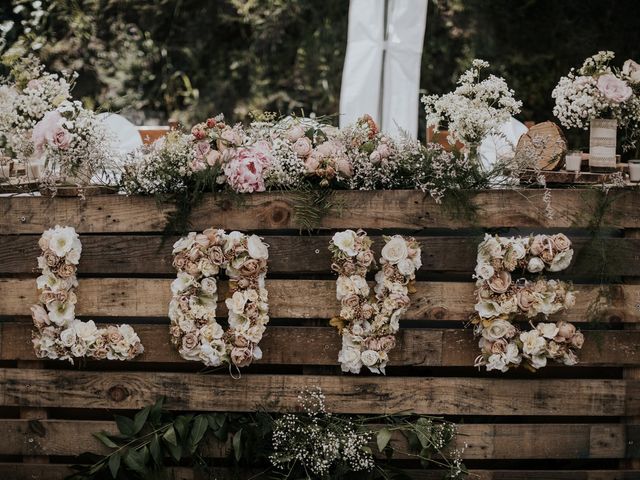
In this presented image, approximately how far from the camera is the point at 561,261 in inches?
132

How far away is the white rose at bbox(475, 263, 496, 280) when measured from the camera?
3334 mm

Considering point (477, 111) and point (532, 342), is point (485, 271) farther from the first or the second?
point (477, 111)

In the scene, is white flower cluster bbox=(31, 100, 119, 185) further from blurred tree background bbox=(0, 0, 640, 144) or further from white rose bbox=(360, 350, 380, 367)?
blurred tree background bbox=(0, 0, 640, 144)

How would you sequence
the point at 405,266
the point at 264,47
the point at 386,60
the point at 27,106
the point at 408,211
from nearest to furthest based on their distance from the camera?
the point at 405,266, the point at 408,211, the point at 27,106, the point at 386,60, the point at 264,47

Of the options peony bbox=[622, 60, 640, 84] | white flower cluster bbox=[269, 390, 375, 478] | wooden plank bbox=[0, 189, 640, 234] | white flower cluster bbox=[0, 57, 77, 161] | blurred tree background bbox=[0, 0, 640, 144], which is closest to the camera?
white flower cluster bbox=[269, 390, 375, 478]

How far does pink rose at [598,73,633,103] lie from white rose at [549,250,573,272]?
26.8 inches

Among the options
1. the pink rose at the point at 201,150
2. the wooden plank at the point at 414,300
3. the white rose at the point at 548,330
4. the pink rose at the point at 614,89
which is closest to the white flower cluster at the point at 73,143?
the pink rose at the point at 201,150

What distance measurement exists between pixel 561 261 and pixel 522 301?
223 mm

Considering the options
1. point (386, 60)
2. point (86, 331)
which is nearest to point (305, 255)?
point (86, 331)

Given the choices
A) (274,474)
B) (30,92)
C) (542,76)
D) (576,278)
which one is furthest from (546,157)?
(542,76)

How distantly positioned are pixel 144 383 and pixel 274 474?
66 centimetres

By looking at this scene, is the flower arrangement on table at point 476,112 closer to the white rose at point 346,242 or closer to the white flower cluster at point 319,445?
the white rose at point 346,242

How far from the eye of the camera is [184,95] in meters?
9.08

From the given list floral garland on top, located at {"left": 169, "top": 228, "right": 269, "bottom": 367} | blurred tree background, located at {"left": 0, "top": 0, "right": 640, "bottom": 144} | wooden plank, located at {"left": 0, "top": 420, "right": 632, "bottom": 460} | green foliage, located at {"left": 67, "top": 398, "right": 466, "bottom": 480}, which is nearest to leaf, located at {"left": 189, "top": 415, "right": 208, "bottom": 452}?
green foliage, located at {"left": 67, "top": 398, "right": 466, "bottom": 480}
